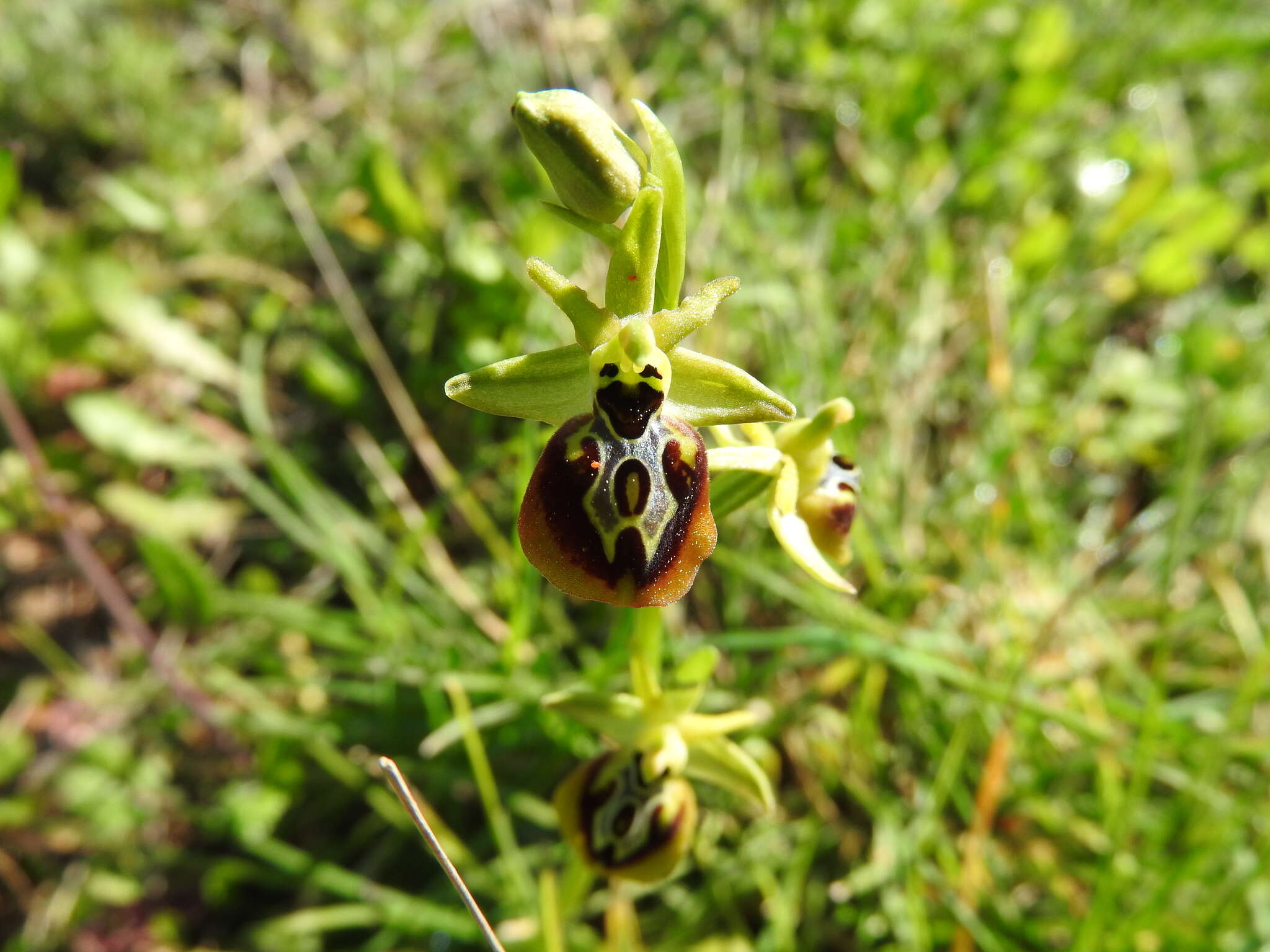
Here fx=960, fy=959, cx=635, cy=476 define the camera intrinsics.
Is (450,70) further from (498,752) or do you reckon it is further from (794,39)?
(498,752)

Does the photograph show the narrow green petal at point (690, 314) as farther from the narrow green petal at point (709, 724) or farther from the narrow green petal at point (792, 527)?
the narrow green petal at point (709, 724)

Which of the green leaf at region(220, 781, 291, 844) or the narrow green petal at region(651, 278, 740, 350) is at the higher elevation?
the narrow green petal at region(651, 278, 740, 350)

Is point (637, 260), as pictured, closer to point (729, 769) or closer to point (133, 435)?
point (729, 769)

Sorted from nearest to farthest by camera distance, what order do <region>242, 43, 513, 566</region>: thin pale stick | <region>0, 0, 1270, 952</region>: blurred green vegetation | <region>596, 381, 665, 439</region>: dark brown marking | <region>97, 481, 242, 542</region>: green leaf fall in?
<region>596, 381, 665, 439</region>: dark brown marking, <region>0, 0, 1270, 952</region>: blurred green vegetation, <region>242, 43, 513, 566</region>: thin pale stick, <region>97, 481, 242, 542</region>: green leaf

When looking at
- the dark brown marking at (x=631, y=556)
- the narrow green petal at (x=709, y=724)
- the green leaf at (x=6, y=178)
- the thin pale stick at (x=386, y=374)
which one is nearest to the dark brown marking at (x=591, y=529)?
the dark brown marking at (x=631, y=556)

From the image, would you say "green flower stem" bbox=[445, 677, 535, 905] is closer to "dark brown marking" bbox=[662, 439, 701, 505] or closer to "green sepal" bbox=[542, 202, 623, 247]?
"dark brown marking" bbox=[662, 439, 701, 505]

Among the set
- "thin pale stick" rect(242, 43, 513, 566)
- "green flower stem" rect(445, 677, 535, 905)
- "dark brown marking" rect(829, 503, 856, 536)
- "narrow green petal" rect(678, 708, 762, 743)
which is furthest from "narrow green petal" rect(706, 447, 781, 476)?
"thin pale stick" rect(242, 43, 513, 566)

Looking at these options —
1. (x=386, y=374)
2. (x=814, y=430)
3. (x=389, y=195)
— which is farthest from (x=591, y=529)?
(x=389, y=195)
